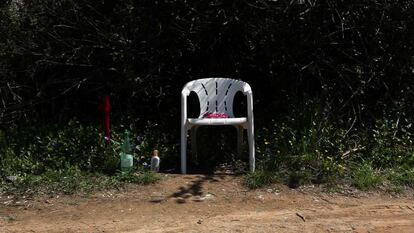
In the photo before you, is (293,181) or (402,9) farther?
(402,9)

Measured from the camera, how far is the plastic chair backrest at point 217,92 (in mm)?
7051

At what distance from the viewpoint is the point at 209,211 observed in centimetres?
570

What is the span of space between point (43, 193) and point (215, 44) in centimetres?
289

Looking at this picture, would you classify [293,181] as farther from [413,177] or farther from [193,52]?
[193,52]

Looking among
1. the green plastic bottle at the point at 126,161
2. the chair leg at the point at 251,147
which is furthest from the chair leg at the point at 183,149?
the chair leg at the point at 251,147

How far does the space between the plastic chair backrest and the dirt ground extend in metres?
0.94

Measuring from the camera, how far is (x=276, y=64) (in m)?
7.68

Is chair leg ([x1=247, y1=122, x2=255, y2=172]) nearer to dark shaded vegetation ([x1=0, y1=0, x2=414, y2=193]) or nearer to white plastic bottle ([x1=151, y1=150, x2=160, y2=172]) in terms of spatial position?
dark shaded vegetation ([x1=0, y1=0, x2=414, y2=193])

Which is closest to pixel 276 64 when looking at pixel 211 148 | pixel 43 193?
pixel 211 148

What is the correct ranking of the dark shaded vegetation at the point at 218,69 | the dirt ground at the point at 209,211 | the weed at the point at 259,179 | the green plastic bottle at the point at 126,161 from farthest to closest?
the dark shaded vegetation at the point at 218,69, the green plastic bottle at the point at 126,161, the weed at the point at 259,179, the dirt ground at the point at 209,211

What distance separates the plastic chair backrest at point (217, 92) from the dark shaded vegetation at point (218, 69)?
45 centimetres

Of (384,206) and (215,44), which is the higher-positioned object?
(215,44)

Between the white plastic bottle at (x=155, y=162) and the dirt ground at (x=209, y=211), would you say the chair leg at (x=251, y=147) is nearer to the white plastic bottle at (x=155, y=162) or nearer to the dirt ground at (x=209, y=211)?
the dirt ground at (x=209, y=211)

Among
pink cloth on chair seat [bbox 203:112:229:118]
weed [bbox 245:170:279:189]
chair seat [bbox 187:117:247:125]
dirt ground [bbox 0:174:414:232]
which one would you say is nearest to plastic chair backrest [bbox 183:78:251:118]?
pink cloth on chair seat [bbox 203:112:229:118]
